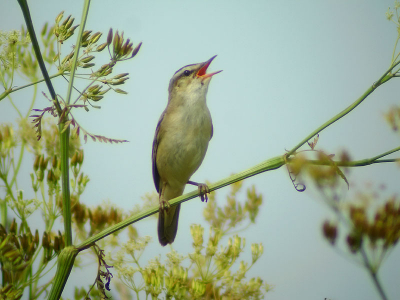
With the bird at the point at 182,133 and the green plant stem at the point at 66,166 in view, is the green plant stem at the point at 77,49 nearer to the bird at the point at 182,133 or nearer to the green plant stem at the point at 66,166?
the green plant stem at the point at 66,166

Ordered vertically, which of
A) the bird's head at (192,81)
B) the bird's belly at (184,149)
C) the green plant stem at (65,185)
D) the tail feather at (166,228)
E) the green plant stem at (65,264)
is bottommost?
the green plant stem at (65,264)

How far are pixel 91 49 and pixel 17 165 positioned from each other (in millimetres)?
761

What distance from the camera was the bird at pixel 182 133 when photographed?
9.55 ft

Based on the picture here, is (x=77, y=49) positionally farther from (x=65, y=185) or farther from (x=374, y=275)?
(x=374, y=275)

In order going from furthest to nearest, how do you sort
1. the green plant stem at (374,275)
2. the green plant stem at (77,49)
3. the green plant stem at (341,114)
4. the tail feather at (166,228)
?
the tail feather at (166,228), the green plant stem at (77,49), the green plant stem at (341,114), the green plant stem at (374,275)

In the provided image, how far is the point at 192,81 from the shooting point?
120 inches

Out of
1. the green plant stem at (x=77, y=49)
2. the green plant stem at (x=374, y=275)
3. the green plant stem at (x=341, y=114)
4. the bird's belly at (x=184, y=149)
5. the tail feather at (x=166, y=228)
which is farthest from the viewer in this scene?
the tail feather at (x=166, y=228)

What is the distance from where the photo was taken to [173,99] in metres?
3.22

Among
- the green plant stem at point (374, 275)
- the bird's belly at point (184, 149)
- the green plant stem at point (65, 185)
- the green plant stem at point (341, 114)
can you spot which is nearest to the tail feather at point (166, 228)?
the bird's belly at point (184, 149)

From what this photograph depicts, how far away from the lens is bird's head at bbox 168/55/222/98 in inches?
116

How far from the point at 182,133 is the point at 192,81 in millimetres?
431

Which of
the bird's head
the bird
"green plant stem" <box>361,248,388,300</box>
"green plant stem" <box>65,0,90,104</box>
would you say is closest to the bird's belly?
the bird

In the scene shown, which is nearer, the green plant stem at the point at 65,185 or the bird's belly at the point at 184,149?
the green plant stem at the point at 65,185

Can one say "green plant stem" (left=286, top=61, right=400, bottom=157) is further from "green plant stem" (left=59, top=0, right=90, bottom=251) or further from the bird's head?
the bird's head
